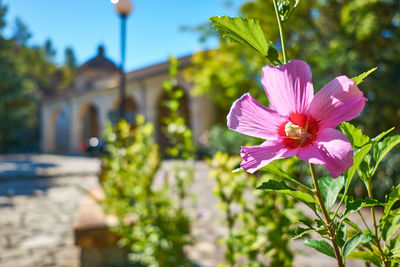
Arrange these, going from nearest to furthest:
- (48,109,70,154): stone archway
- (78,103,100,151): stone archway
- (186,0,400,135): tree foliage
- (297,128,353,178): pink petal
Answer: (297,128,353,178): pink petal, (186,0,400,135): tree foliage, (78,103,100,151): stone archway, (48,109,70,154): stone archway

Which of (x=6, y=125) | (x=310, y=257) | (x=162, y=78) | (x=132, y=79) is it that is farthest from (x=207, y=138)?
(x=6, y=125)

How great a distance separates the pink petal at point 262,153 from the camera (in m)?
0.37

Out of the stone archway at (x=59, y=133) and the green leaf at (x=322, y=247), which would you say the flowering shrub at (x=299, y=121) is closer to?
the green leaf at (x=322, y=247)

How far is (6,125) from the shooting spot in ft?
64.4

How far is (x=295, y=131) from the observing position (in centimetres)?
38

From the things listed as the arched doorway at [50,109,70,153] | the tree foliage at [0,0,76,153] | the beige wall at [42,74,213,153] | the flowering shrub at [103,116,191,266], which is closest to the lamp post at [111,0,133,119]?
the flowering shrub at [103,116,191,266]

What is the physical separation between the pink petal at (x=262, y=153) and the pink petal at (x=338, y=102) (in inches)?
2.6

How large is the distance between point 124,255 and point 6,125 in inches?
845

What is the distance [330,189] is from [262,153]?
0.17 m

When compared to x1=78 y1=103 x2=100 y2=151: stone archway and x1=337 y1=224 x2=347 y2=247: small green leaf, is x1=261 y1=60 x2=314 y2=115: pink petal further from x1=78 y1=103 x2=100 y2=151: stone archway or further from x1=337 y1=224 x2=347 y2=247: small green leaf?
x1=78 y1=103 x2=100 y2=151: stone archway

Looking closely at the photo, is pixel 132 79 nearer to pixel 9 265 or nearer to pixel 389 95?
pixel 389 95

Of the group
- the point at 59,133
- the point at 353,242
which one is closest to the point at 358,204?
the point at 353,242

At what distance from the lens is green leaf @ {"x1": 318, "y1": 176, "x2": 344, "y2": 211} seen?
448 mm

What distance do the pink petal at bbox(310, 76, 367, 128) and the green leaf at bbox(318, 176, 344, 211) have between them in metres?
0.13
